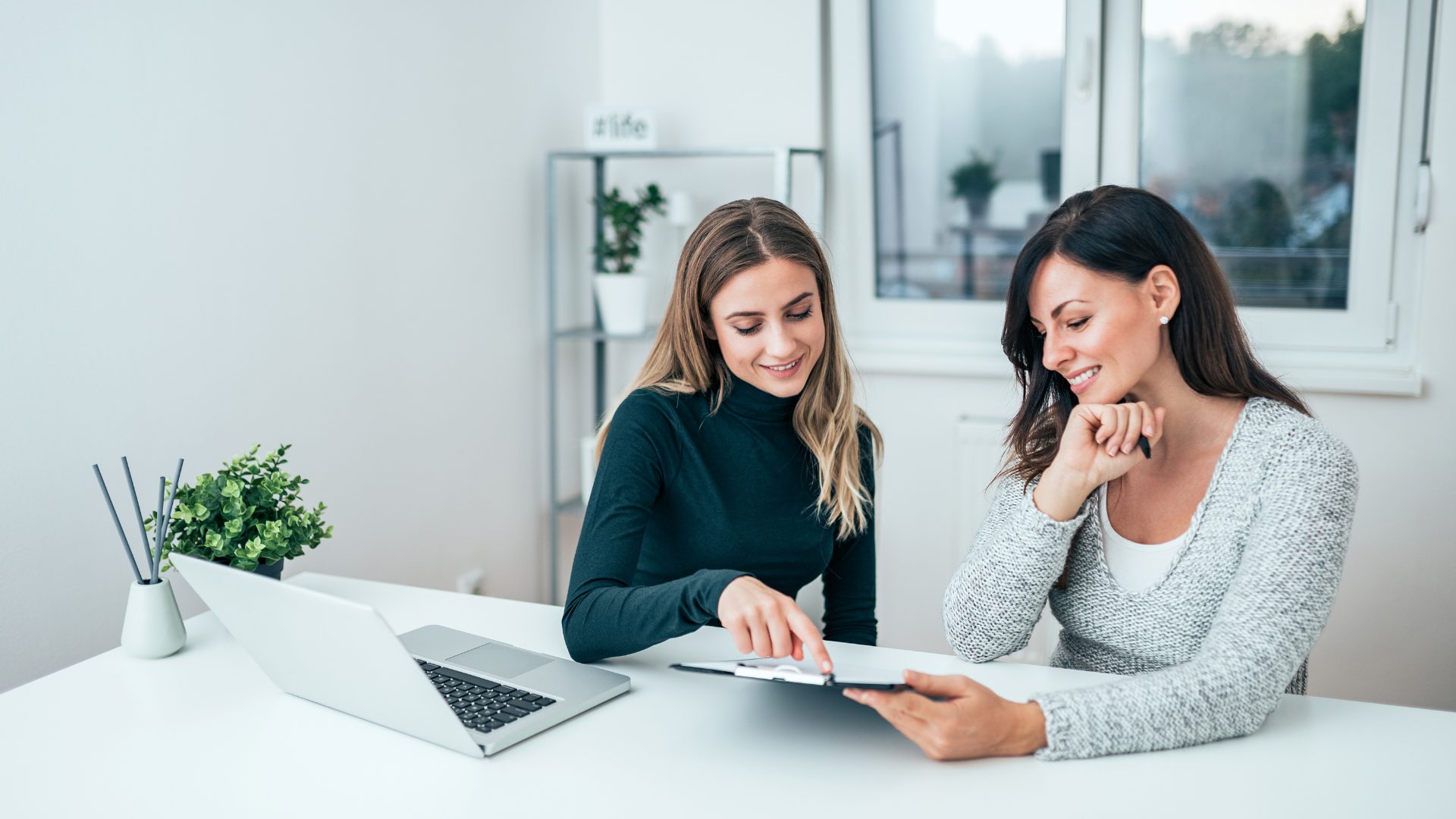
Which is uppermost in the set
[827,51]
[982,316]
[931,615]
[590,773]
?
[827,51]

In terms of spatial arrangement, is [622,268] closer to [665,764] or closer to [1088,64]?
[1088,64]

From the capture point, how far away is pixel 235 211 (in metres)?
1.89

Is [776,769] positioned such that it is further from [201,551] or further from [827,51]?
[827,51]

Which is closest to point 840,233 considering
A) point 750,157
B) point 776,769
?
point 750,157

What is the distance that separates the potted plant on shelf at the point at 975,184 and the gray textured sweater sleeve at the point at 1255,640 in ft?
5.44

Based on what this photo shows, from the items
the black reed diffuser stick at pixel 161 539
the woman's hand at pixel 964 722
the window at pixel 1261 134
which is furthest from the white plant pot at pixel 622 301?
the woman's hand at pixel 964 722

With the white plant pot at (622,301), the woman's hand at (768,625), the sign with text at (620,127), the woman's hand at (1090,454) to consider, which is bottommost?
the woman's hand at (768,625)

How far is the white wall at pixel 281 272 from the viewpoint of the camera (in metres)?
1.58

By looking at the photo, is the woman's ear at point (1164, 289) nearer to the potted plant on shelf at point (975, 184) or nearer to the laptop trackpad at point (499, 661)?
the laptop trackpad at point (499, 661)

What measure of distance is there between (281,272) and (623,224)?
93cm

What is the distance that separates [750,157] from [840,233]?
308 millimetres

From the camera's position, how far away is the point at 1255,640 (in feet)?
3.57

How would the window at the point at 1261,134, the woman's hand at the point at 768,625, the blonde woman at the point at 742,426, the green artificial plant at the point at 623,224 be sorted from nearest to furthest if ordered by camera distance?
the woman's hand at the point at 768,625
the blonde woman at the point at 742,426
the window at the point at 1261,134
the green artificial plant at the point at 623,224

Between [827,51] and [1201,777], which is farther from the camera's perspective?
[827,51]
